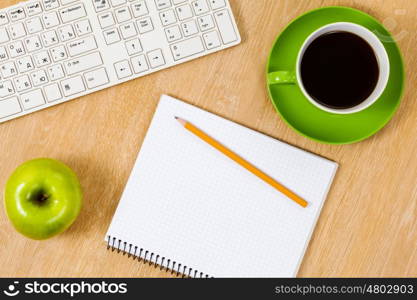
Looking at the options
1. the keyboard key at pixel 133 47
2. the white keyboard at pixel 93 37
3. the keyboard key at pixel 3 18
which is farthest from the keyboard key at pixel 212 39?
the keyboard key at pixel 3 18

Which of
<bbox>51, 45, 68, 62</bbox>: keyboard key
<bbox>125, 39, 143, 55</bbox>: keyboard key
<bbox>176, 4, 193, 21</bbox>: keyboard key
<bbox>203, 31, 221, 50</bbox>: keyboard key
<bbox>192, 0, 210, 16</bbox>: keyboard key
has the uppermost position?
<bbox>192, 0, 210, 16</bbox>: keyboard key

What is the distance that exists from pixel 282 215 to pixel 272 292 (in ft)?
0.40

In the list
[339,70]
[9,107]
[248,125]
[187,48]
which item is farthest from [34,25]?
[339,70]

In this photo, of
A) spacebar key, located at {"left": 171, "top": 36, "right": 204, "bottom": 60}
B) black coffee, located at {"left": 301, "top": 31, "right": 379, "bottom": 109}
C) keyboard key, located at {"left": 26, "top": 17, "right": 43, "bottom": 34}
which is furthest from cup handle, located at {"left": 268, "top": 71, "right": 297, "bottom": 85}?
keyboard key, located at {"left": 26, "top": 17, "right": 43, "bottom": 34}

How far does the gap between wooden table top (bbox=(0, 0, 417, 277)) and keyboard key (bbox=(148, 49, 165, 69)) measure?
2 cm

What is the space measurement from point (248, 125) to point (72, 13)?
320 mm

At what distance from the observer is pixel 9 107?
0.80 m

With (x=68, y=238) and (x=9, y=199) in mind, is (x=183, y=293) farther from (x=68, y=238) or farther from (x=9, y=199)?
(x=9, y=199)

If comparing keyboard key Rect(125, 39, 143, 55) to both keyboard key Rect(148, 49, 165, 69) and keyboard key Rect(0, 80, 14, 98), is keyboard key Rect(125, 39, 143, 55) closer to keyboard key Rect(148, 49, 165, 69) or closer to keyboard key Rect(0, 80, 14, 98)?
keyboard key Rect(148, 49, 165, 69)

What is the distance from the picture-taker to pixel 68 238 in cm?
82

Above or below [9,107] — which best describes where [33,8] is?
above

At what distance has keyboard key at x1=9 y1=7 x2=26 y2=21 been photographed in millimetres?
788

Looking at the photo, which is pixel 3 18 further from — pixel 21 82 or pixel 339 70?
pixel 339 70

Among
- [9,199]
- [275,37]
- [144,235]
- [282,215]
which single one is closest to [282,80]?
[275,37]
